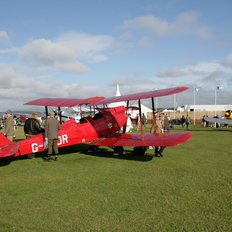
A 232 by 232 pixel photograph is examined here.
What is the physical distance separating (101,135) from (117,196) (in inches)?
240

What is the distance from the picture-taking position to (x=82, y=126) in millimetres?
11125

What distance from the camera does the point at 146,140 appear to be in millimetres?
10203

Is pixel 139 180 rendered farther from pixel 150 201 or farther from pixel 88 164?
pixel 88 164

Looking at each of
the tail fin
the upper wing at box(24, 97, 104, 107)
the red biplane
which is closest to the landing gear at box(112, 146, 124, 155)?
the red biplane

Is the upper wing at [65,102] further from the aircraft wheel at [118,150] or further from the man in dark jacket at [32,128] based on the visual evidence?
the aircraft wheel at [118,150]

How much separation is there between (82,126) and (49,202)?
5839mm

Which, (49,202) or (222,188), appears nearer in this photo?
(49,202)

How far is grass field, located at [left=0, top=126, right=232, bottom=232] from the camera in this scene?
14.4 feet

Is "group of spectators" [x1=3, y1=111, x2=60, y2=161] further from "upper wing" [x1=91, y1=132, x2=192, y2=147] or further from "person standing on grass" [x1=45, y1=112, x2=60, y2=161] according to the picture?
"upper wing" [x1=91, y1=132, x2=192, y2=147]

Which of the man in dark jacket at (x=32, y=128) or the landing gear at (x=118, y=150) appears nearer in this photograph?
the landing gear at (x=118, y=150)

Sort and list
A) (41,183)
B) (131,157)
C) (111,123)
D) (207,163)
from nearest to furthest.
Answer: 1. (41,183)
2. (207,163)
3. (131,157)
4. (111,123)

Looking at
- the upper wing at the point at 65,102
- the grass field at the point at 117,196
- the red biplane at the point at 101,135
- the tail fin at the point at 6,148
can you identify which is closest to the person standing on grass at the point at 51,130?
the red biplane at the point at 101,135

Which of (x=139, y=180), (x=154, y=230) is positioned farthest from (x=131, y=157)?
(x=154, y=230)

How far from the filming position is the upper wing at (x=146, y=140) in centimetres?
944
